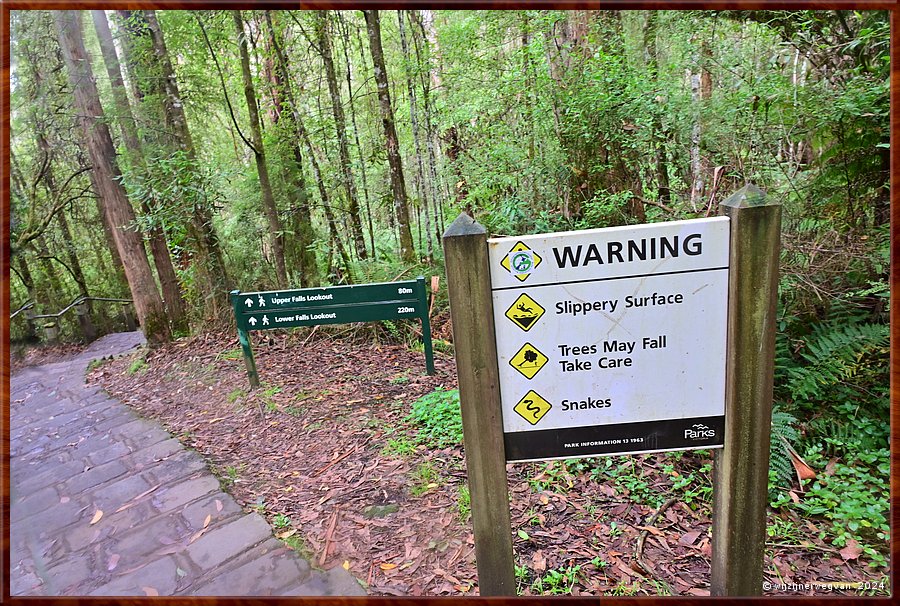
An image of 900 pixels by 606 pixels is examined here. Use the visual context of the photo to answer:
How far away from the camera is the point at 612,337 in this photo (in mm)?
1595

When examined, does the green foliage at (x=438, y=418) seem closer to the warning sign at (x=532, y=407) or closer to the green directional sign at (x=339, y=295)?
the green directional sign at (x=339, y=295)

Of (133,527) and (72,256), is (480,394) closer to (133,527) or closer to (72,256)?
(133,527)

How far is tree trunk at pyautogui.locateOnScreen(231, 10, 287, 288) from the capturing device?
6316 mm

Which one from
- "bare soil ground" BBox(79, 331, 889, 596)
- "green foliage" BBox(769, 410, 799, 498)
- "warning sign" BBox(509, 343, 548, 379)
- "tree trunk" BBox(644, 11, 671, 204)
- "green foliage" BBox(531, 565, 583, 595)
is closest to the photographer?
"warning sign" BBox(509, 343, 548, 379)

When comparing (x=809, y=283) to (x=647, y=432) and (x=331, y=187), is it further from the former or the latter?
(x=331, y=187)

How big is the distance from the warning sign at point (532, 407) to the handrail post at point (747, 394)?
65 cm

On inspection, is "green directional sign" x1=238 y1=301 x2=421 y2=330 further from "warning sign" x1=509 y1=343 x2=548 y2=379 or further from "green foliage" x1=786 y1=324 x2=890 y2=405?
"green foliage" x1=786 y1=324 x2=890 y2=405

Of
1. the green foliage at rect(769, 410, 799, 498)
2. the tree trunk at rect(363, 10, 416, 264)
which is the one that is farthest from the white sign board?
the tree trunk at rect(363, 10, 416, 264)

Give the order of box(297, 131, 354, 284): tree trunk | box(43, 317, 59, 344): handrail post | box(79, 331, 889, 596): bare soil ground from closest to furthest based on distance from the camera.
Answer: box(79, 331, 889, 596): bare soil ground
box(297, 131, 354, 284): tree trunk
box(43, 317, 59, 344): handrail post

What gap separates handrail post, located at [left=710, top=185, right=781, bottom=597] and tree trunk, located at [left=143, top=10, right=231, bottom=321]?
7.02 metres

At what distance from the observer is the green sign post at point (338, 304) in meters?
4.66

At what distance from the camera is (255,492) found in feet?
10.9

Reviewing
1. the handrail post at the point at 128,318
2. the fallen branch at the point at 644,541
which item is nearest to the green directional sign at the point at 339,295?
the fallen branch at the point at 644,541

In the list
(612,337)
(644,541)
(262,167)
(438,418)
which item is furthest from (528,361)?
(262,167)
